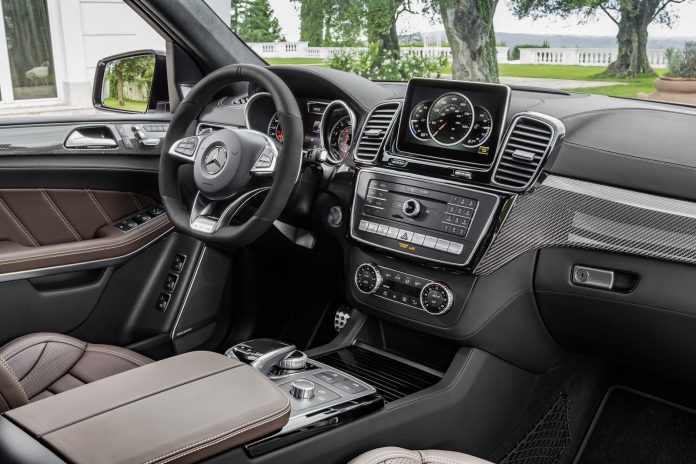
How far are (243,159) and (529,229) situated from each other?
67cm

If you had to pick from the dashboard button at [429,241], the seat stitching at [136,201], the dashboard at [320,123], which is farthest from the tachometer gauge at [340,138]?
the seat stitching at [136,201]

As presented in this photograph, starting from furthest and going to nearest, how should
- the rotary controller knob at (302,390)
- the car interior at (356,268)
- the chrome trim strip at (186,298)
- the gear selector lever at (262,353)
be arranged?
1. the chrome trim strip at (186,298)
2. the gear selector lever at (262,353)
3. the rotary controller knob at (302,390)
4. the car interior at (356,268)

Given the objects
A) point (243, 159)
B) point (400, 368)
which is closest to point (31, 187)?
point (243, 159)

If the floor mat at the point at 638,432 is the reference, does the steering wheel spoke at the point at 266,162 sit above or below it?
above

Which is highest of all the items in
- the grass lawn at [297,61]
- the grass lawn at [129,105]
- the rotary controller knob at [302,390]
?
the grass lawn at [297,61]

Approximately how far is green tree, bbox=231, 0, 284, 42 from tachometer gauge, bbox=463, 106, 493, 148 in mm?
1030

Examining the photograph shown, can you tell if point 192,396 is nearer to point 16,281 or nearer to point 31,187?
point 16,281

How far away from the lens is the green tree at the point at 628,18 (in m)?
1.99

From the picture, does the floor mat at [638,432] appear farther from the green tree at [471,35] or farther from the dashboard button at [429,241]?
the green tree at [471,35]

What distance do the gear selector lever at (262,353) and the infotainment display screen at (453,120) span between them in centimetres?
56

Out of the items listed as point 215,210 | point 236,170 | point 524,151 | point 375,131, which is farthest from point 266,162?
point 524,151

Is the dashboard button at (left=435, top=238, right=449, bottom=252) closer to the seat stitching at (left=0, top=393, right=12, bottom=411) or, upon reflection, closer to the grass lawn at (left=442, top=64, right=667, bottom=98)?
the grass lawn at (left=442, top=64, right=667, bottom=98)

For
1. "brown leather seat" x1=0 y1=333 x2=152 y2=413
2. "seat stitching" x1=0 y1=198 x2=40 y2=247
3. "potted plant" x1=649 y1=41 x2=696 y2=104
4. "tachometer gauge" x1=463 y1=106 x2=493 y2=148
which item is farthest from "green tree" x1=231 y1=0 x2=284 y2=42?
"potted plant" x1=649 y1=41 x2=696 y2=104

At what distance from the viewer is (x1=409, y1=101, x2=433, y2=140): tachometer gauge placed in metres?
1.79
